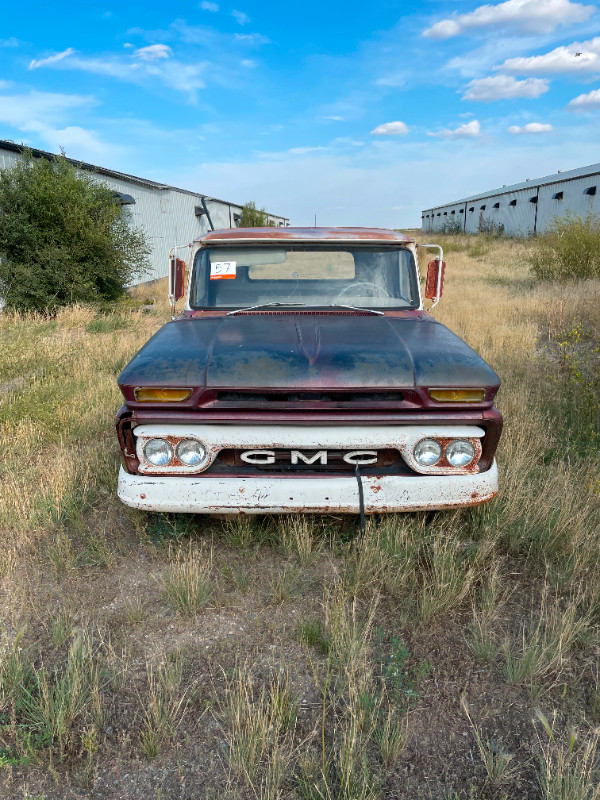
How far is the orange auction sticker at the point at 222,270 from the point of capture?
3.42 metres

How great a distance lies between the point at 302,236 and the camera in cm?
346

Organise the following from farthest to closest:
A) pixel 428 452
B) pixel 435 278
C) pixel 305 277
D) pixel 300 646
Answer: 1. pixel 435 278
2. pixel 305 277
3. pixel 428 452
4. pixel 300 646

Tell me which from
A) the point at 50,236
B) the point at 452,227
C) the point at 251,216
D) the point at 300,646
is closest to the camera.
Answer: the point at 300,646

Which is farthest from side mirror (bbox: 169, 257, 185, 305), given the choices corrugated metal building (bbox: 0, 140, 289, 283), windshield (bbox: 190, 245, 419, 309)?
corrugated metal building (bbox: 0, 140, 289, 283)

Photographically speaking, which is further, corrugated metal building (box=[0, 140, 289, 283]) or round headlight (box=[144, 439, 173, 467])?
corrugated metal building (box=[0, 140, 289, 283])

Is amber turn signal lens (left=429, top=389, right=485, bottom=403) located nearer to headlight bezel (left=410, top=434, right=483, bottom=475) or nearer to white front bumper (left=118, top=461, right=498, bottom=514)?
headlight bezel (left=410, top=434, right=483, bottom=475)

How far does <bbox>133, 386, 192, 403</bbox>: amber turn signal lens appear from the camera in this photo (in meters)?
2.31

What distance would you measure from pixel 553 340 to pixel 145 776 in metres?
7.86

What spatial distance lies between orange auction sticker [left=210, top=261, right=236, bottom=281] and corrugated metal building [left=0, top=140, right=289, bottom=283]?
915 cm

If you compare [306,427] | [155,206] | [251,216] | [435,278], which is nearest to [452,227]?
[251,216]

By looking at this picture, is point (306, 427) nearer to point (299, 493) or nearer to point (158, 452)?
point (299, 493)

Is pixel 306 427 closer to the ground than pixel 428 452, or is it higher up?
higher up

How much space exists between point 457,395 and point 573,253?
40.2 ft

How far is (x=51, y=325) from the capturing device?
973cm
